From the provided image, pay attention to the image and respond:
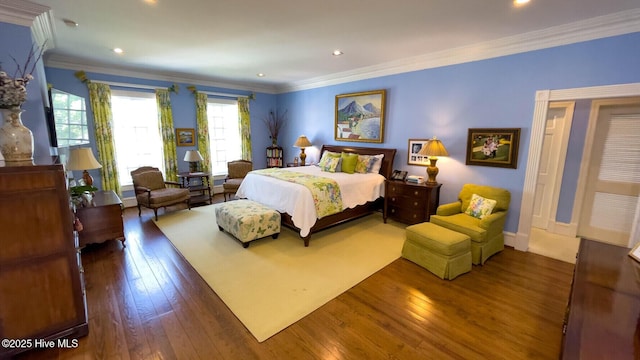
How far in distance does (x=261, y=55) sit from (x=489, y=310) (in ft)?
14.7

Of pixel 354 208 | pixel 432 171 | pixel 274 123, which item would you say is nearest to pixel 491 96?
pixel 432 171

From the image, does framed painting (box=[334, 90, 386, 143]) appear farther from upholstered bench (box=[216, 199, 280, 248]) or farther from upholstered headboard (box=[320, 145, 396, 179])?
upholstered bench (box=[216, 199, 280, 248])

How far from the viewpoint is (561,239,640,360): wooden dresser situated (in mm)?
1062

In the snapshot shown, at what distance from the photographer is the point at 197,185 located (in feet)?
20.3

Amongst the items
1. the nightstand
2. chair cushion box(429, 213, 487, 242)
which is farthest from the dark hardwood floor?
the nightstand

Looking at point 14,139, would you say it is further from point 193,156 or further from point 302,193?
point 193,156

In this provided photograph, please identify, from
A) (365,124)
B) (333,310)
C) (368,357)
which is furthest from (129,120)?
(368,357)

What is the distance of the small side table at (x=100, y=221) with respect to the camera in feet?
11.1

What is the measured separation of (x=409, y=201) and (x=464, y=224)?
1.13 meters

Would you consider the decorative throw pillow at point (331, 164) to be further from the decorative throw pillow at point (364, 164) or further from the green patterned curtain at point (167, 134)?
the green patterned curtain at point (167, 134)

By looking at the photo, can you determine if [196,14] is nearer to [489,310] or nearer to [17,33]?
[17,33]

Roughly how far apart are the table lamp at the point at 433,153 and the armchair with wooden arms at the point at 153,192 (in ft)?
14.4

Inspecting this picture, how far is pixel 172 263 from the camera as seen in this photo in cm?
324

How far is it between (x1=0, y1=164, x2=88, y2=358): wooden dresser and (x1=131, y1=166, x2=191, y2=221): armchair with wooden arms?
9.21 ft
